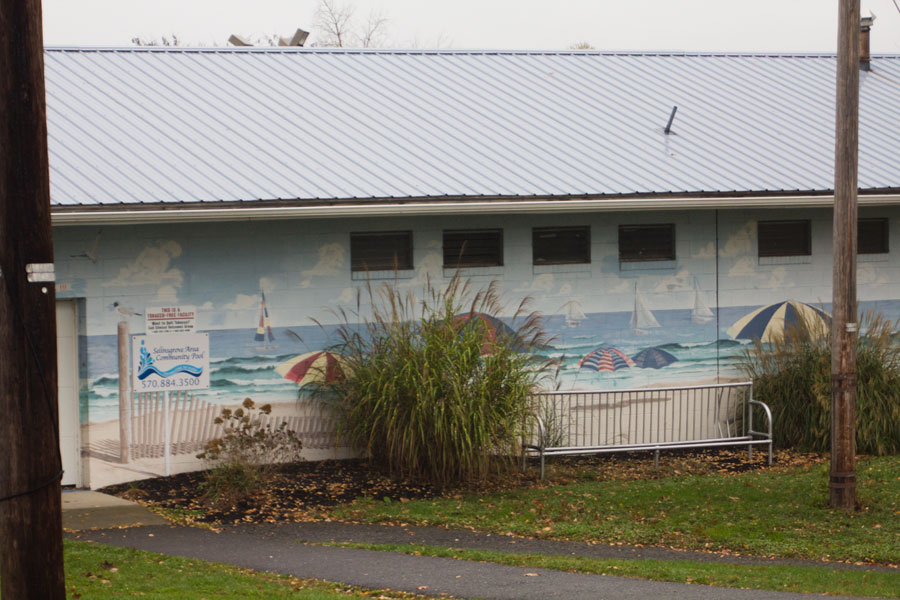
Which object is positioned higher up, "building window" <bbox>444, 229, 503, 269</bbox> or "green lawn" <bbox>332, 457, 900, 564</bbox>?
"building window" <bbox>444, 229, 503, 269</bbox>

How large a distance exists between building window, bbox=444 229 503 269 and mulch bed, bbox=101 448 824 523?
2.77 meters

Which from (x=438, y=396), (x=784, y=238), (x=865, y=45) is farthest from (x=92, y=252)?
(x=865, y=45)

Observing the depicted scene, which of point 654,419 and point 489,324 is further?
point 654,419

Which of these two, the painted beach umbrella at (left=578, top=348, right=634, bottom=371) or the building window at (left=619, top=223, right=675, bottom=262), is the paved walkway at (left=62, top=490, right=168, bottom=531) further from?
the building window at (left=619, top=223, right=675, bottom=262)

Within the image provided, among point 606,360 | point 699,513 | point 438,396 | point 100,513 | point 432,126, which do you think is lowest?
point 699,513

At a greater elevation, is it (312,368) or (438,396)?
(312,368)

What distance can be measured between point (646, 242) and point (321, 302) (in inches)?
183

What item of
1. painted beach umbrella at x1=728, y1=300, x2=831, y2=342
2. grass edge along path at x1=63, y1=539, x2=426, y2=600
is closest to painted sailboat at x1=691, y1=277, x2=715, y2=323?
painted beach umbrella at x1=728, y1=300, x2=831, y2=342

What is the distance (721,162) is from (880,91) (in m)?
5.19

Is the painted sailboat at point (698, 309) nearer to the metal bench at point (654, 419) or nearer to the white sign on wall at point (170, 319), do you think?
the metal bench at point (654, 419)

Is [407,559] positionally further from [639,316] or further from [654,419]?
[639,316]

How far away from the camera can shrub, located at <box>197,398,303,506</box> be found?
1134 centimetres

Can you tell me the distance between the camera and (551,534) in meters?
10.2

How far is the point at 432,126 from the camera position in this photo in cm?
1520
